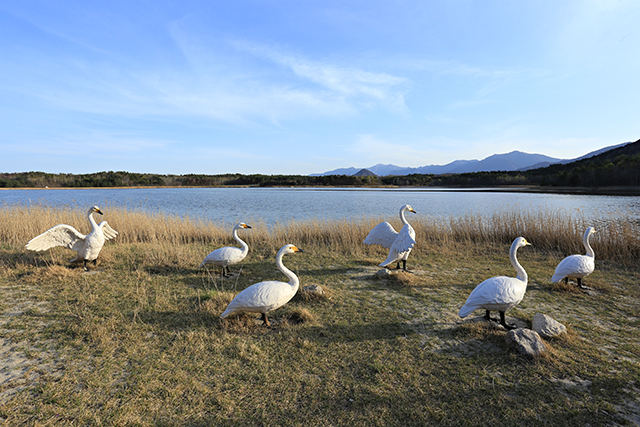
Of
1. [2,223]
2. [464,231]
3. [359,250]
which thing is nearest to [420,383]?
[359,250]

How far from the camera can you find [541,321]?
13.5 feet

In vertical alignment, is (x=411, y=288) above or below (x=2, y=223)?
below

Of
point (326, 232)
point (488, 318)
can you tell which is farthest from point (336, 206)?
point (488, 318)

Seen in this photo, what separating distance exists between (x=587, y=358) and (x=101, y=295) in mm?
7779

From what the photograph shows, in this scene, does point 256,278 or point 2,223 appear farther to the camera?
point 2,223

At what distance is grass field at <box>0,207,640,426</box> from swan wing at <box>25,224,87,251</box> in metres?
0.54

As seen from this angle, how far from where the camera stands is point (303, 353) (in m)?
3.68

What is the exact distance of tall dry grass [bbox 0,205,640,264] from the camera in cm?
988

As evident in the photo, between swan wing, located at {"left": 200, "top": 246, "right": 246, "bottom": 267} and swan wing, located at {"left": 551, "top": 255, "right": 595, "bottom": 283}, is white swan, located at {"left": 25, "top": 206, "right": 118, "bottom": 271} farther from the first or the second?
swan wing, located at {"left": 551, "top": 255, "right": 595, "bottom": 283}

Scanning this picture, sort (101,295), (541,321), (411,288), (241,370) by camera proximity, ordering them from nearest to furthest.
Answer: (241,370)
(541,321)
(101,295)
(411,288)

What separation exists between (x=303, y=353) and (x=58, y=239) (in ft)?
21.2

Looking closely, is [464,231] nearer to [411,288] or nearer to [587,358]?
[411,288]

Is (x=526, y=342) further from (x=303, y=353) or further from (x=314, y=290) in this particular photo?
(x=314, y=290)

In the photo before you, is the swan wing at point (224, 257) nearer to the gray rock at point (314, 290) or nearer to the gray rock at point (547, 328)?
the gray rock at point (314, 290)
